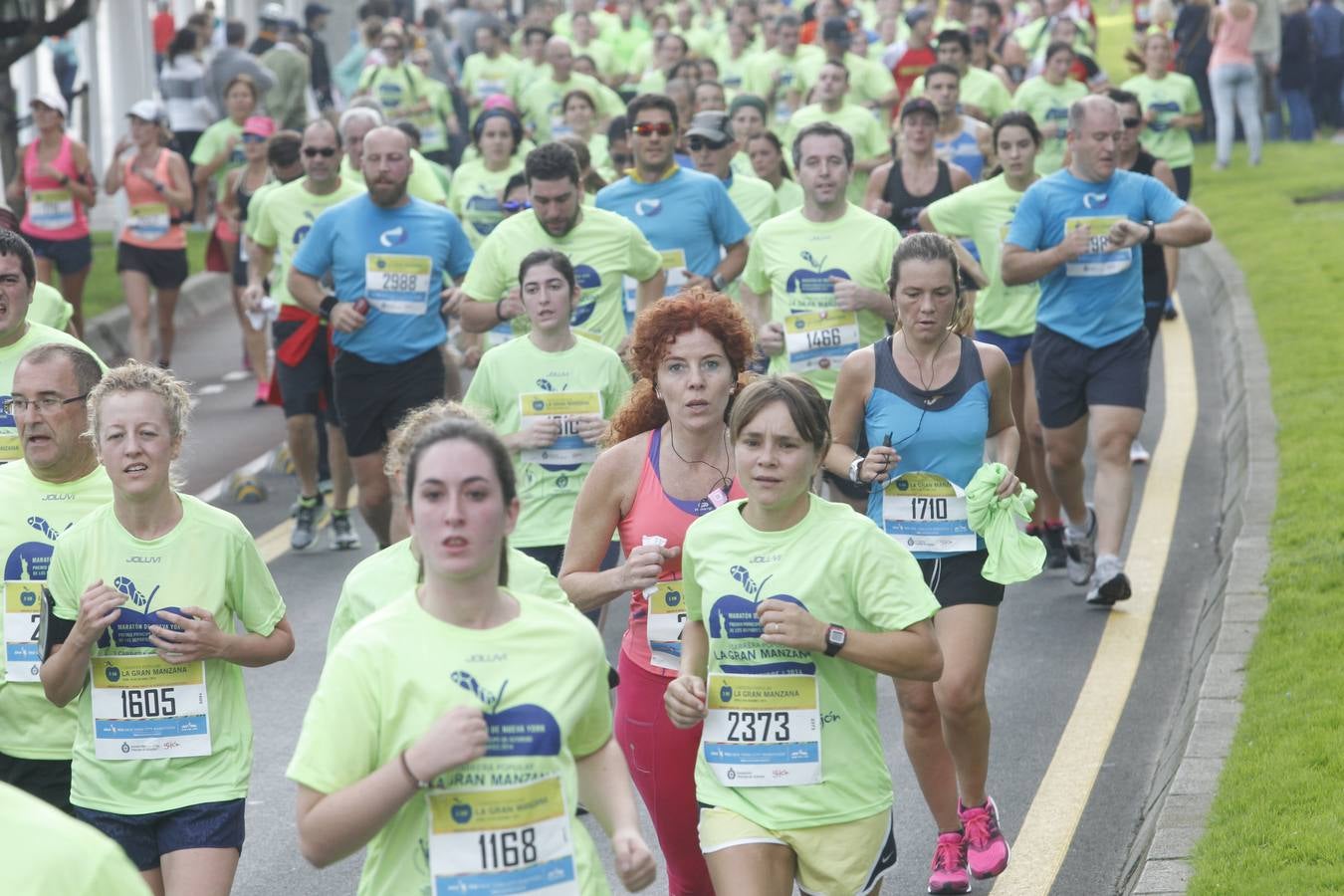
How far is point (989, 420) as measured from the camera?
22.6 feet

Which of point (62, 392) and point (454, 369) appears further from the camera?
point (454, 369)

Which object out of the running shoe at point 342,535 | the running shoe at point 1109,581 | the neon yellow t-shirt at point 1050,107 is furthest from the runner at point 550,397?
the neon yellow t-shirt at point 1050,107

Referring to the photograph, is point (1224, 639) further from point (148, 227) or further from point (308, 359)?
point (148, 227)

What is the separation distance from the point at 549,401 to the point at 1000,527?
2029mm

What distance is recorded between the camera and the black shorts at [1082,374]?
9539mm

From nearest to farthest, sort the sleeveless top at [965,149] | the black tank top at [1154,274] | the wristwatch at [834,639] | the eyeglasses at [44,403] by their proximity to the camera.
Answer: the wristwatch at [834,639]
the eyeglasses at [44,403]
the black tank top at [1154,274]
the sleeveless top at [965,149]

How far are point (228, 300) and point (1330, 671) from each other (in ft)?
51.2

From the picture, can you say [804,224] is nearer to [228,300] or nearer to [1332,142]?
[228,300]

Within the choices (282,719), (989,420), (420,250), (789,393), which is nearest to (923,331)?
(989,420)

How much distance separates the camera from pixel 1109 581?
9.49 metres

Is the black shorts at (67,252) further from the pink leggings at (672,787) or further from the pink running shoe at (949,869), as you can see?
the pink leggings at (672,787)

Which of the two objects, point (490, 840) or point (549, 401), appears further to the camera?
point (549, 401)

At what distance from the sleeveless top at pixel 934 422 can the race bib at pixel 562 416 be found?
1.42 m

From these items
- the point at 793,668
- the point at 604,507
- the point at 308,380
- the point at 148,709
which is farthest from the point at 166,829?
the point at 308,380
